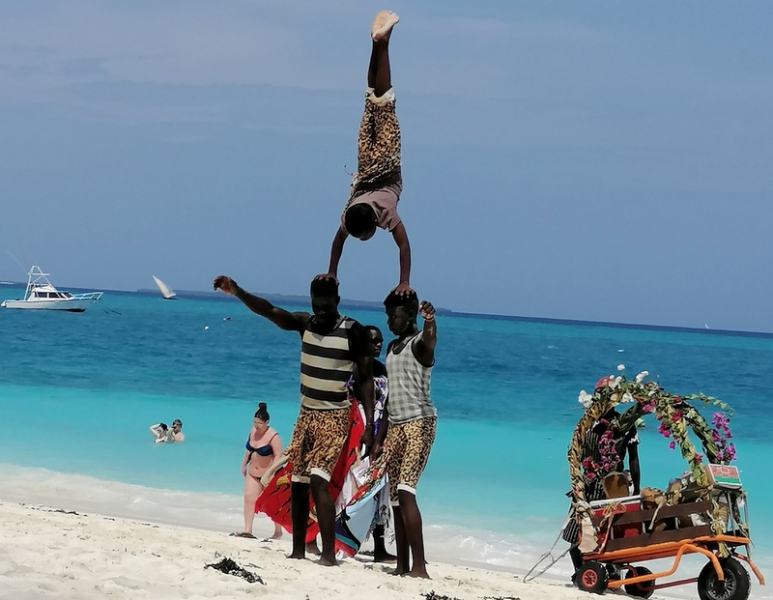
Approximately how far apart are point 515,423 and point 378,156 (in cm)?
1762

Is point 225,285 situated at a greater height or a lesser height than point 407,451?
greater

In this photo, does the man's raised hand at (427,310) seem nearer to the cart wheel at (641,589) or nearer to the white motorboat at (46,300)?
the cart wheel at (641,589)

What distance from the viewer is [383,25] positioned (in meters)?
A: 6.78

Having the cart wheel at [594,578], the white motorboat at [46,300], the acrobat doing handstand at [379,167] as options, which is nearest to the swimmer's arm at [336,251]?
the acrobat doing handstand at [379,167]

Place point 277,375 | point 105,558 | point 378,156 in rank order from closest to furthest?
point 105,558 < point 378,156 < point 277,375

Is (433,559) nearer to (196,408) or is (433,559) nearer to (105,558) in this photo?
(105,558)

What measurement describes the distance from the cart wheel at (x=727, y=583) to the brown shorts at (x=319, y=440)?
8.46 ft

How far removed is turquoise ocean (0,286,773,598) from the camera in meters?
12.2

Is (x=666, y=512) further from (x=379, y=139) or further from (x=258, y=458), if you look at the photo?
(x=258, y=458)

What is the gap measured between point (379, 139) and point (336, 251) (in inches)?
29.9

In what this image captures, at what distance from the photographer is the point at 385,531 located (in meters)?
8.70

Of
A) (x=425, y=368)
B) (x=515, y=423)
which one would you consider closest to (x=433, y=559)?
(x=425, y=368)

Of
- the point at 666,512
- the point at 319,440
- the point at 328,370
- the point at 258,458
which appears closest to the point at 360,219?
the point at 328,370

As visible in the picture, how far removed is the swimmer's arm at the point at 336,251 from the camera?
23.5 feet
